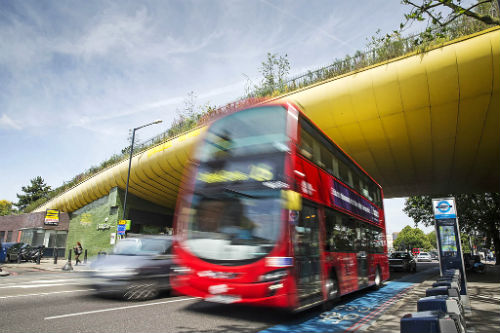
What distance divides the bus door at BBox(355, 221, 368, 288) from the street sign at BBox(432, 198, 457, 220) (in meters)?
2.16

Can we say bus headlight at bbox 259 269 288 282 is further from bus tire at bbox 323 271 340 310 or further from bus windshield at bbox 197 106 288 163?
bus windshield at bbox 197 106 288 163

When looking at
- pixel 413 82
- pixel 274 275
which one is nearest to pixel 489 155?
pixel 413 82

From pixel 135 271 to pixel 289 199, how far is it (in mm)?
4367

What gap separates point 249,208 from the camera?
592cm

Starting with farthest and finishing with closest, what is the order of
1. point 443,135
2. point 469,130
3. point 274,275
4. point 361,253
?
point 443,135 → point 469,130 → point 361,253 → point 274,275

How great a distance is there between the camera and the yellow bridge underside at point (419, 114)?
1220 cm

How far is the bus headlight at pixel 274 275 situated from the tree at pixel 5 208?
105 m

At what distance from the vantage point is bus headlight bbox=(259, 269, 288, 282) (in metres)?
5.43

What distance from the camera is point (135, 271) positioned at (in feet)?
25.0

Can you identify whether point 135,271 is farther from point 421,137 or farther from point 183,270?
point 421,137

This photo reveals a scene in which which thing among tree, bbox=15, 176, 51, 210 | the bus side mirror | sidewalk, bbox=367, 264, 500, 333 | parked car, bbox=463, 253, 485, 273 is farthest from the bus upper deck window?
tree, bbox=15, 176, 51, 210

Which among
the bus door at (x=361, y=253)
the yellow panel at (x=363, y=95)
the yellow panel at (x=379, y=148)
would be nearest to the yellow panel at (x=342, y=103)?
the yellow panel at (x=363, y=95)

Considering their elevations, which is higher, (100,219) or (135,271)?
(100,219)

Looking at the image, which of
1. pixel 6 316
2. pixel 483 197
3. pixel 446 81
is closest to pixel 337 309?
pixel 6 316
